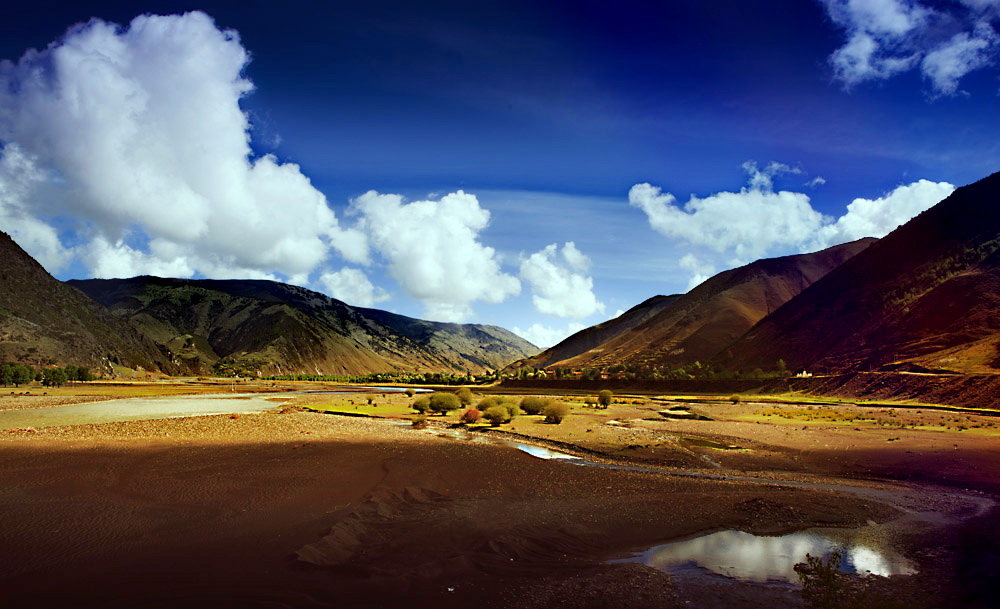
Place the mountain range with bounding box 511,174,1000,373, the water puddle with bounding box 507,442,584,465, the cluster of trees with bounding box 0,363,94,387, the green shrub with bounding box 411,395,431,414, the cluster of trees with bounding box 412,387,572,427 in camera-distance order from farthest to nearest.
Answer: the cluster of trees with bounding box 0,363,94,387, the mountain range with bounding box 511,174,1000,373, the green shrub with bounding box 411,395,431,414, the cluster of trees with bounding box 412,387,572,427, the water puddle with bounding box 507,442,584,465

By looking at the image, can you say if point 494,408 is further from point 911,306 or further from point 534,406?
point 911,306

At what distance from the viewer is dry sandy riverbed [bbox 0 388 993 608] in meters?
8.75

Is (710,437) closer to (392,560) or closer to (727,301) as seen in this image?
(392,560)

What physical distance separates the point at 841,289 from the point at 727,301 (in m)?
53.3

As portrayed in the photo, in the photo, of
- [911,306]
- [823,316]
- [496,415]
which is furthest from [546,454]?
[823,316]

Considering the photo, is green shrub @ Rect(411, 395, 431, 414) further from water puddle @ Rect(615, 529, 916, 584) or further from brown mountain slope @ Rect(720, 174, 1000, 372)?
brown mountain slope @ Rect(720, 174, 1000, 372)

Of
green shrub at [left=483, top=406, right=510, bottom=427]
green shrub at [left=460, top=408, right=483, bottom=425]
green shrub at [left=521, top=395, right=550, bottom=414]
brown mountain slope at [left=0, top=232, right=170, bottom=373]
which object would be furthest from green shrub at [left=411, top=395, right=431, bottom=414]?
brown mountain slope at [left=0, top=232, right=170, bottom=373]

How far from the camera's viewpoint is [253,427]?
3216 cm

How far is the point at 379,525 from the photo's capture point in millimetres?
12562

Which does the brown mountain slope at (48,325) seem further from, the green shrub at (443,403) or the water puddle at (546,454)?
Answer: the water puddle at (546,454)

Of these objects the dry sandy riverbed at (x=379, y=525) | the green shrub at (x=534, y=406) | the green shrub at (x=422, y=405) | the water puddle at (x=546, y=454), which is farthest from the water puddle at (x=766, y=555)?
the green shrub at (x=422, y=405)

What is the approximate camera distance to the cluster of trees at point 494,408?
37.0 m

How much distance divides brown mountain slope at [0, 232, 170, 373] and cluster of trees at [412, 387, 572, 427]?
109576 mm

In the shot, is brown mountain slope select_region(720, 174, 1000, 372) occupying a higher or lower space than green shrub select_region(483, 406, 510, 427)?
higher
